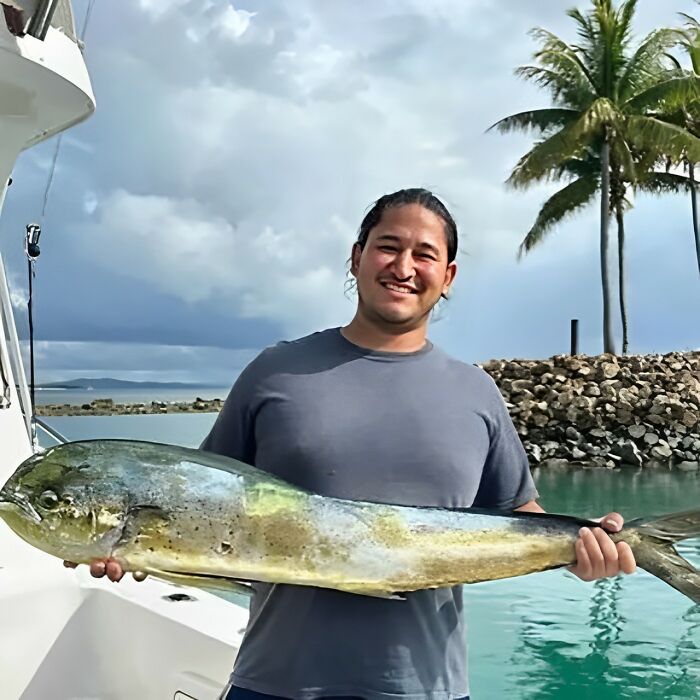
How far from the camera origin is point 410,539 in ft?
4.67

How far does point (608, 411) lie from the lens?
18734mm

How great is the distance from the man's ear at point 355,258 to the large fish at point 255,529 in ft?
1.63

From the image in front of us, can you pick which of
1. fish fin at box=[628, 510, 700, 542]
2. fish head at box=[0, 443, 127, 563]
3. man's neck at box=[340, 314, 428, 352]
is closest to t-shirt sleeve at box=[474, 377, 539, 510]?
man's neck at box=[340, 314, 428, 352]

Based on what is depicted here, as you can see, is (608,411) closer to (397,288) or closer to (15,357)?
(15,357)

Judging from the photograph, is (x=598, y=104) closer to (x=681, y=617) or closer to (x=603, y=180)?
(x=603, y=180)

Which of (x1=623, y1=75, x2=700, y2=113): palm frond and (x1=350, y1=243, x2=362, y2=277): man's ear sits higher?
(x1=623, y1=75, x2=700, y2=113): palm frond

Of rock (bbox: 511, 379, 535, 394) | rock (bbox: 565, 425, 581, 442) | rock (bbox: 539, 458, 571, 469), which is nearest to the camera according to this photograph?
rock (bbox: 539, 458, 571, 469)

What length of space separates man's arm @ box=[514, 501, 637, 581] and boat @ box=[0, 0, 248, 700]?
1.50m

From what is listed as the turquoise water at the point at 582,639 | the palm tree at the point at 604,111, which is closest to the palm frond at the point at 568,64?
the palm tree at the point at 604,111

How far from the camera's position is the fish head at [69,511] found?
1.25 metres

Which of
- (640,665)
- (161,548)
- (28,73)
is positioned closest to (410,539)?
(161,548)

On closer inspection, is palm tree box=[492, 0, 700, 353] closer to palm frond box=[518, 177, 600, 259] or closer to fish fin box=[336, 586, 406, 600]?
palm frond box=[518, 177, 600, 259]

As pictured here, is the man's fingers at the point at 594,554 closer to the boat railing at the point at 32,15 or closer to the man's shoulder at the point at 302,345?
the man's shoulder at the point at 302,345

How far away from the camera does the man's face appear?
1.60 m
